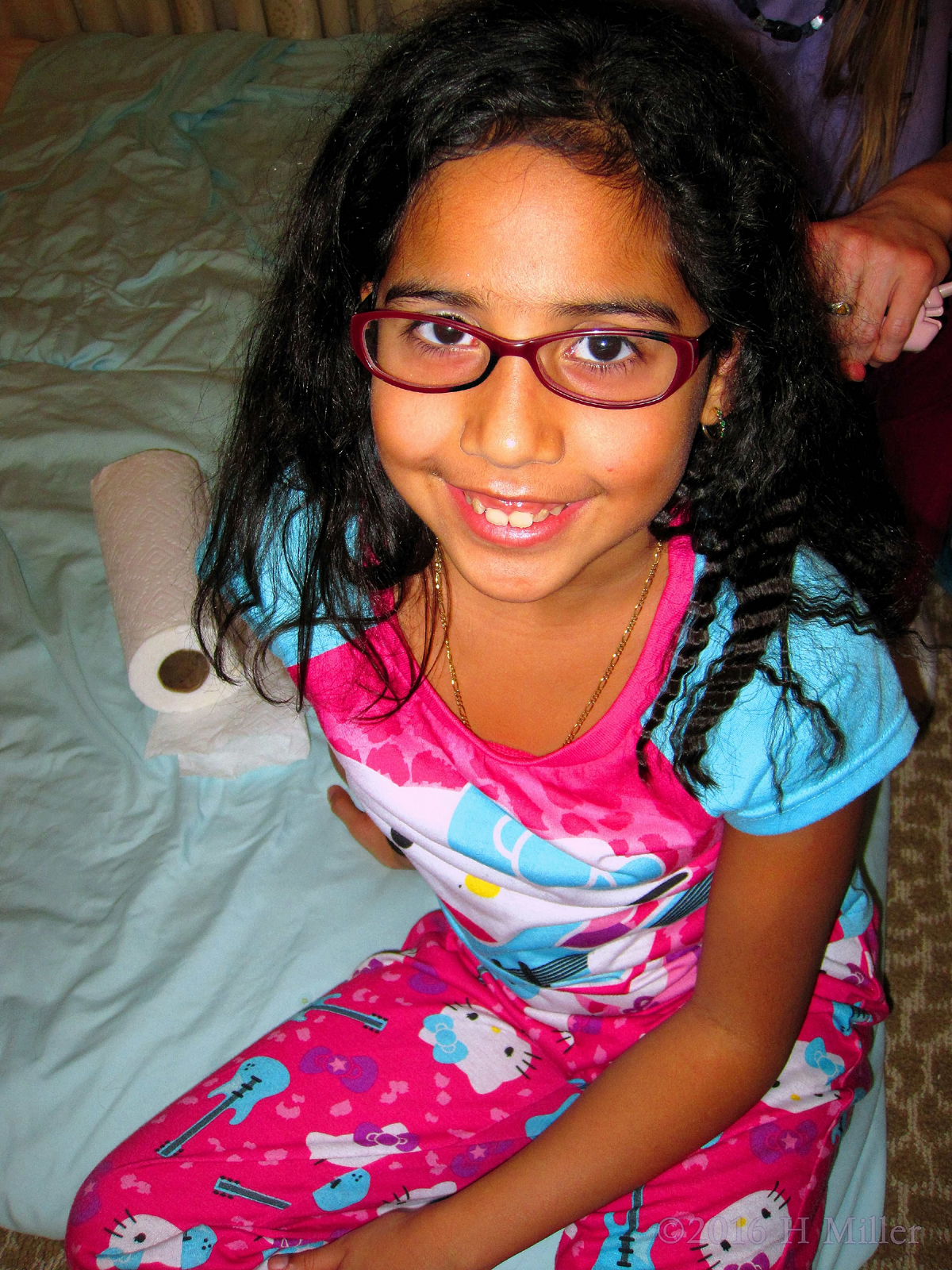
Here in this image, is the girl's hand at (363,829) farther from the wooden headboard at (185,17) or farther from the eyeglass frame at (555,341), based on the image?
the wooden headboard at (185,17)

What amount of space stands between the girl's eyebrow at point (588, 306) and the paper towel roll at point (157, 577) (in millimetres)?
698

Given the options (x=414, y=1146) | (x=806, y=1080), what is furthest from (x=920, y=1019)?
(x=414, y=1146)

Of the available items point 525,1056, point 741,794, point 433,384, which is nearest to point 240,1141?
point 525,1056

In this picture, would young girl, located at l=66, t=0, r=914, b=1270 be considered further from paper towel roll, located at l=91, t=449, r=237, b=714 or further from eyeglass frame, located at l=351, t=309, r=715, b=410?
paper towel roll, located at l=91, t=449, r=237, b=714

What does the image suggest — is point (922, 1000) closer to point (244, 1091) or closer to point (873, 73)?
point (244, 1091)

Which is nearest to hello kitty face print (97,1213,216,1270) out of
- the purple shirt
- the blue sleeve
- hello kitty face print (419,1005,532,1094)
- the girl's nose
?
hello kitty face print (419,1005,532,1094)

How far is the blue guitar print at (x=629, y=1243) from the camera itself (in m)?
0.78

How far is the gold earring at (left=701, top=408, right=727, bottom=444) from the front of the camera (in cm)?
63

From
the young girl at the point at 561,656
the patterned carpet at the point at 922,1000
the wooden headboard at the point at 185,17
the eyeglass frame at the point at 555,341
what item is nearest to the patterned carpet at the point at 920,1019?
the patterned carpet at the point at 922,1000

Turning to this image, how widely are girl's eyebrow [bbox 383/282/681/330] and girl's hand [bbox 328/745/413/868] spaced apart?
2.18 feet

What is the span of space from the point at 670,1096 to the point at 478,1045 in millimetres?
214

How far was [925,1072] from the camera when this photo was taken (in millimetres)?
1167

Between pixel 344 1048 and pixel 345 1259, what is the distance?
0.57 ft

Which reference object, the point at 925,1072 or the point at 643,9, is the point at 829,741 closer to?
the point at 643,9
